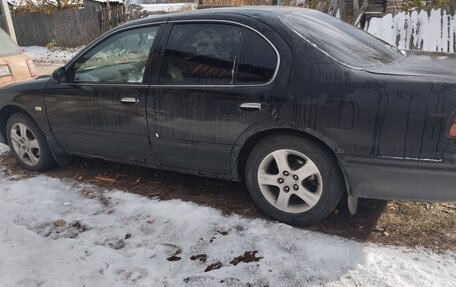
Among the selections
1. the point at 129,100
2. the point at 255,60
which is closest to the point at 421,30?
the point at 255,60

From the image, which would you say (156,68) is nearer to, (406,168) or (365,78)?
(365,78)

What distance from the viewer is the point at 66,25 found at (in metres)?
19.6

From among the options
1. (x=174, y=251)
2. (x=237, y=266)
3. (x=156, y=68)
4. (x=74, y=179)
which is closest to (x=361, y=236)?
(x=237, y=266)

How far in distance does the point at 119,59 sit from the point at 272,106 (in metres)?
1.78

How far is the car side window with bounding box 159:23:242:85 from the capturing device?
10.6 feet

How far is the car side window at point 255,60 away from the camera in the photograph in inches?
120

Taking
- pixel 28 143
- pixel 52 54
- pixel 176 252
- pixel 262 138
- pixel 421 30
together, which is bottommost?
pixel 52 54

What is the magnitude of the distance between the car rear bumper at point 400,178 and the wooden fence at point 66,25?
15.9 m

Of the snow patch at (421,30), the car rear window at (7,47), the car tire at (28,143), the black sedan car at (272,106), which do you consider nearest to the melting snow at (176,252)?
the black sedan car at (272,106)

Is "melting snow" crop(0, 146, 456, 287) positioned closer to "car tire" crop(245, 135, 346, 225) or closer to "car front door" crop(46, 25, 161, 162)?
"car tire" crop(245, 135, 346, 225)

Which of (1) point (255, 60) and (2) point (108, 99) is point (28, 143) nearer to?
(2) point (108, 99)

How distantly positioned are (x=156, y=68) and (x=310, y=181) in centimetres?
166

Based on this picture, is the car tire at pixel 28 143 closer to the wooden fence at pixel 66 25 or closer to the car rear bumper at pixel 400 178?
the car rear bumper at pixel 400 178

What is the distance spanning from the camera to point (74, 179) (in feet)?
14.6
